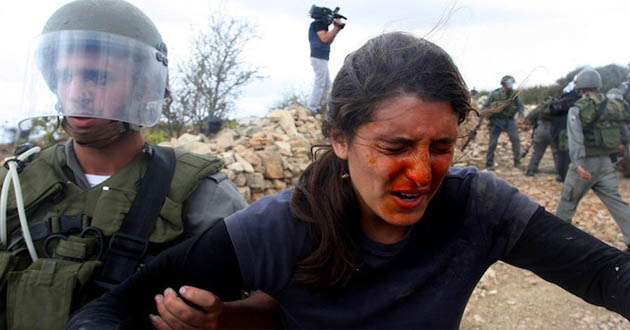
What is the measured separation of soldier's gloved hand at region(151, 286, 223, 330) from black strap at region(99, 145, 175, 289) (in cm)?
34

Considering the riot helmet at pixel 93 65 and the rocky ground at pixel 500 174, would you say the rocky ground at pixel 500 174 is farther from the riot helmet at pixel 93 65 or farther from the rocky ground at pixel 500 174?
the riot helmet at pixel 93 65

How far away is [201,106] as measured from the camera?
9000 mm

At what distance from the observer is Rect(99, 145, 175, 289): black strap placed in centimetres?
169

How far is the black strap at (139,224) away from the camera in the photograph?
1687 mm

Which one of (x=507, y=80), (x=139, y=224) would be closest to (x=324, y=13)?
(x=507, y=80)

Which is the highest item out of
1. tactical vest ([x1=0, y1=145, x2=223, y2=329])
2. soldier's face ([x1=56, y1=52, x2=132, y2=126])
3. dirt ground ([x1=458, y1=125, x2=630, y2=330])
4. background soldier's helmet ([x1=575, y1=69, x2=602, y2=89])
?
background soldier's helmet ([x1=575, y1=69, x2=602, y2=89])

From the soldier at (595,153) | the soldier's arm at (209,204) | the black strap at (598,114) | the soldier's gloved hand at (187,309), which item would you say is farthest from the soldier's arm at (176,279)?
the black strap at (598,114)

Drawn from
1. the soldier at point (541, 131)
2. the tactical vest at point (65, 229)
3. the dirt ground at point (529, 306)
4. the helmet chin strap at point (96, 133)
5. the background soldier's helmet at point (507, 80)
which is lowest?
the dirt ground at point (529, 306)

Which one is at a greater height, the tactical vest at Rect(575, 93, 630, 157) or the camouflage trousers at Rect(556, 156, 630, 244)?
the tactical vest at Rect(575, 93, 630, 157)

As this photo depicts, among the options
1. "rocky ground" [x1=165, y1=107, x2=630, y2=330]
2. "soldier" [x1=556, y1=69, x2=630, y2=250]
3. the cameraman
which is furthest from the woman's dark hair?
the cameraman

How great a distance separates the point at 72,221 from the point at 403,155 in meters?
1.27

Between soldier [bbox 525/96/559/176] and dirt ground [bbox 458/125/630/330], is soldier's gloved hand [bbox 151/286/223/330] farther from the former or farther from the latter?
soldier [bbox 525/96/559/176]

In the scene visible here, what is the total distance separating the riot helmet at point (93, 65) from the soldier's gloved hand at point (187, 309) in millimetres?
878

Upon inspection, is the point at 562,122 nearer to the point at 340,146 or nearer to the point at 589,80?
Answer: the point at 589,80
